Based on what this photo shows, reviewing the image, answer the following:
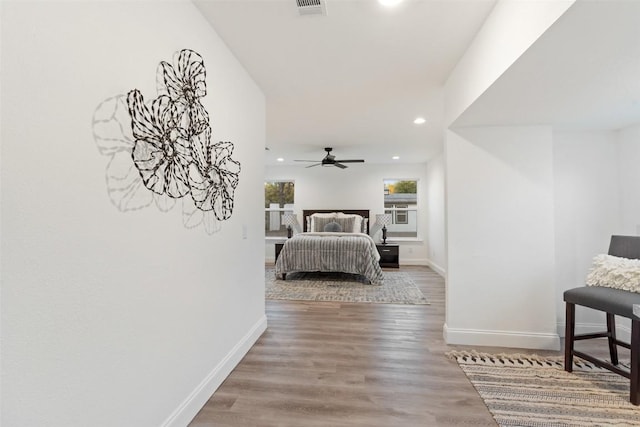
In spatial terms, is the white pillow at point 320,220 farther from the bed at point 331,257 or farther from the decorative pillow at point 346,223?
the bed at point 331,257

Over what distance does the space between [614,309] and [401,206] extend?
5.36 meters

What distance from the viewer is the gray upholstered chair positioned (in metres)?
1.79

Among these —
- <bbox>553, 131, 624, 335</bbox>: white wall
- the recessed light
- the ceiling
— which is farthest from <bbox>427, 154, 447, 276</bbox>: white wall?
the recessed light

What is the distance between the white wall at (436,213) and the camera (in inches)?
224

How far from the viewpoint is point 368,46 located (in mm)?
2111

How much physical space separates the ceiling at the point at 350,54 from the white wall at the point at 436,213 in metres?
2.12

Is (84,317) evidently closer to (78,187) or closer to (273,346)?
(78,187)

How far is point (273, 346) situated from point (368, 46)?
2.55 meters

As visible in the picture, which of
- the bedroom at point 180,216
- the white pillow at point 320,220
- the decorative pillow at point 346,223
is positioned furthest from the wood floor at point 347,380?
the white pillow at point 320,220

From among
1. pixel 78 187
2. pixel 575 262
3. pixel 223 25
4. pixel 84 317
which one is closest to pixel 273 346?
pixel 84 317

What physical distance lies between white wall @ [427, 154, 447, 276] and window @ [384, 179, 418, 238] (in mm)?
452

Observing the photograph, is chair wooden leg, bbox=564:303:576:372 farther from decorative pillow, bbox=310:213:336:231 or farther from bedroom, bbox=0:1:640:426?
decorative pillow, bbox=310:213:336:231

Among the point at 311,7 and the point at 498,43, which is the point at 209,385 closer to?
the point at 311,7

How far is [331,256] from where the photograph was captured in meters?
5.16
